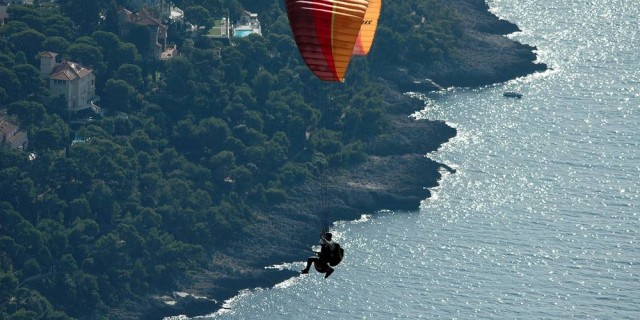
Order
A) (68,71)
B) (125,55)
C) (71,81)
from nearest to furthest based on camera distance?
1. (71,81)
2. (68,71)
3. (125,55)

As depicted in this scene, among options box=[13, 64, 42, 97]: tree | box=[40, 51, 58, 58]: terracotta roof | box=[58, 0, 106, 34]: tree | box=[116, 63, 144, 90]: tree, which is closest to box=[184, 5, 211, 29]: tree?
box=[58, 0, 106, 34]: tree

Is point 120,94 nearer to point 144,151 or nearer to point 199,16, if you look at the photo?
point 144,151

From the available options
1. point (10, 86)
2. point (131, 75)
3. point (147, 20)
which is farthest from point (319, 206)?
point (147, 20)

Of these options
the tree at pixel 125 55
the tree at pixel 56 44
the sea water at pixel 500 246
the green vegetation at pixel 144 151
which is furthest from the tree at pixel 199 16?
the sea water at pixel 500 246

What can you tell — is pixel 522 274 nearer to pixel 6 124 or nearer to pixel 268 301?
pixel 268 301

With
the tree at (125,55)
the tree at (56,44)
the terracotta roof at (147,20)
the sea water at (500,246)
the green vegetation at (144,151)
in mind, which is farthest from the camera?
the terracotta roof at (147,20)

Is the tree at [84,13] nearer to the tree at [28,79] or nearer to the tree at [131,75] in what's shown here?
the tree at [131,75]

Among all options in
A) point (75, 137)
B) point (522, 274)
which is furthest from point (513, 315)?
point (75, 137)
